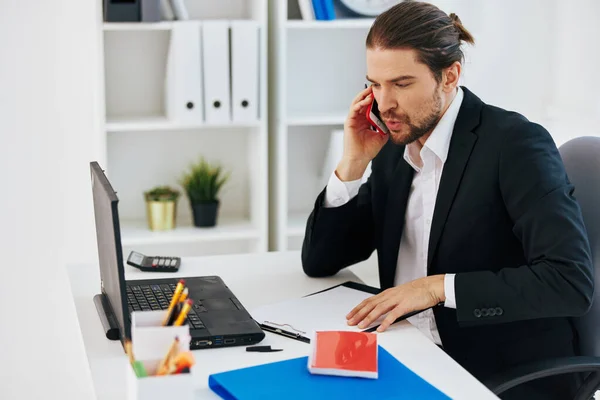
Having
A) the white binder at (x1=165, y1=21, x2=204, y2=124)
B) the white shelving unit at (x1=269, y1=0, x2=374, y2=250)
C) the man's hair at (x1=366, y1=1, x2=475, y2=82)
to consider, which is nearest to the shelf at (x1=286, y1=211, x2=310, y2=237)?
the white shelving unit at (x1=269, y1=0, x2=374, y2=250)

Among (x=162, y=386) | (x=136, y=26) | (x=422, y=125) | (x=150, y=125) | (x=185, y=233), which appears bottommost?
(x=185, y=233)

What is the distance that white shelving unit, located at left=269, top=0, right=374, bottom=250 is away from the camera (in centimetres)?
314

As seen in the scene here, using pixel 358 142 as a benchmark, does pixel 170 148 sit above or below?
below

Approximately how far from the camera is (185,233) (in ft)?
10.1

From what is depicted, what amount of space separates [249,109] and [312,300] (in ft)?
4.32

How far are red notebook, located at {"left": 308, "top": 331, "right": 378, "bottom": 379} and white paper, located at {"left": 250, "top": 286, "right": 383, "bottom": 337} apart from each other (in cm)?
13

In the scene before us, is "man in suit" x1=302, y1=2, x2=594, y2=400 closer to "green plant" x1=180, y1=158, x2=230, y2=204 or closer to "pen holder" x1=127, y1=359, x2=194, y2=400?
"pen holder" x1=127, y1=359, x2=194, y2=400

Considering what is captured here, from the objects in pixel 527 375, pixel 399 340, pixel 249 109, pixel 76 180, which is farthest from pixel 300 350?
pixel 76 180

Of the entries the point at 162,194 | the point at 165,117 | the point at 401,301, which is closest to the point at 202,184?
the point at 162,194

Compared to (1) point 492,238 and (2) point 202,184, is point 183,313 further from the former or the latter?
(2) point 202,184

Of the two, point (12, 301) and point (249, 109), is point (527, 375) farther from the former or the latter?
point (12, 301)

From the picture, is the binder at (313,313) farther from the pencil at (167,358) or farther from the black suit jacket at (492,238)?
the pencil at (167,358)

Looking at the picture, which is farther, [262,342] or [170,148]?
[170,148]

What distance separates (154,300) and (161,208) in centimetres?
132
